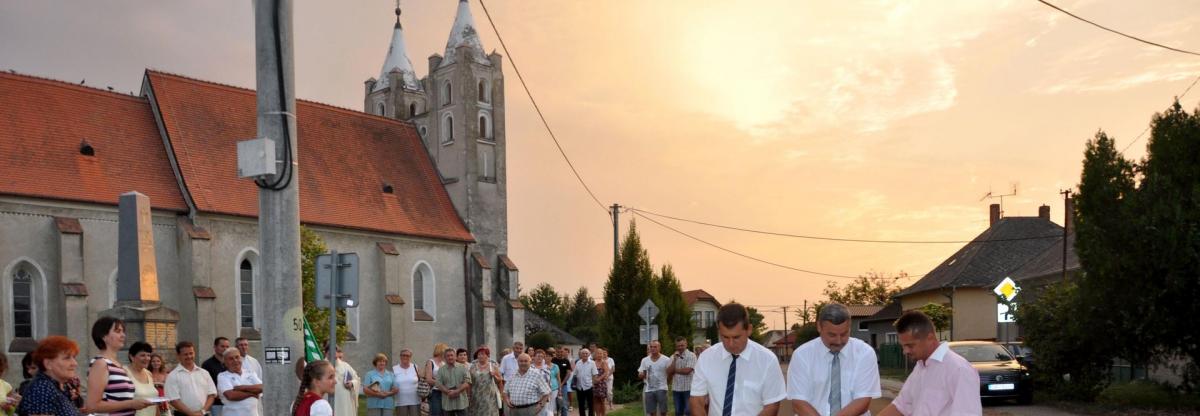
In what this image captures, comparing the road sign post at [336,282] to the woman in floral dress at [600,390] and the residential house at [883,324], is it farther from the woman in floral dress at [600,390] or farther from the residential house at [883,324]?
the residential house at [883,324]

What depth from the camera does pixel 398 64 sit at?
A: 52.1 m

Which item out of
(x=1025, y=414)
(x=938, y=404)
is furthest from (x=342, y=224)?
(x=938, y=404)

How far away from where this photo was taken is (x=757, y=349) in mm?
6742

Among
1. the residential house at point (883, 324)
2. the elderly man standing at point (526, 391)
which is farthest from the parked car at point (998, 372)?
the residential house at point (883, 324)

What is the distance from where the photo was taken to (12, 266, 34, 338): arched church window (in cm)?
2962

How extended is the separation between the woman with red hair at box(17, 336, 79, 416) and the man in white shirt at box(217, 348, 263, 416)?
4023 millimetres

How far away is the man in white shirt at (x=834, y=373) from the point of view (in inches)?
267

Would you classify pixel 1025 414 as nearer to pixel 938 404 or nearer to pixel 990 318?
pixel 938 404

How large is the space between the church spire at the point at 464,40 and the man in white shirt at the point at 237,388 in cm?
3552

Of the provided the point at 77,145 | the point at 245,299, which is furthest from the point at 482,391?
the point at 77,145

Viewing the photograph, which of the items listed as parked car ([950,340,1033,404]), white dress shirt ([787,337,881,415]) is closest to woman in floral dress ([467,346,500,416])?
white dress shirt ([787,337,881,415])

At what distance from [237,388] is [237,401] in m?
0.26

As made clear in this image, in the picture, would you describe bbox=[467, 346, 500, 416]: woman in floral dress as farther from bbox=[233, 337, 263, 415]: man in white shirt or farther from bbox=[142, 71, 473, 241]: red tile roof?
bbox=[142, 71, 473, 241]: red tile roof

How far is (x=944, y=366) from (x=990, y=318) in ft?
163
